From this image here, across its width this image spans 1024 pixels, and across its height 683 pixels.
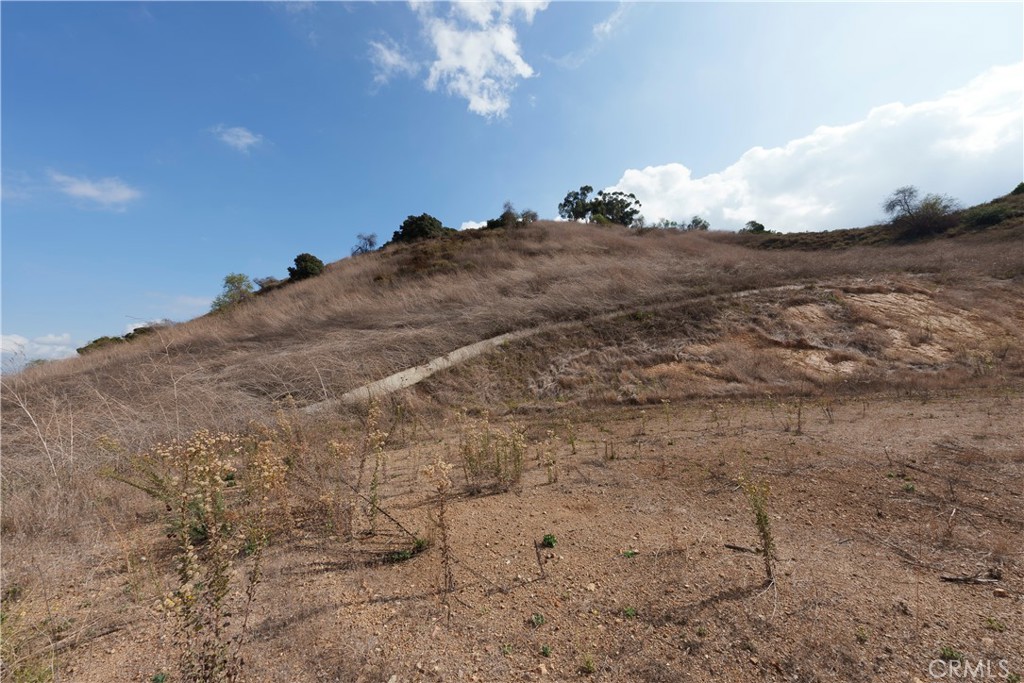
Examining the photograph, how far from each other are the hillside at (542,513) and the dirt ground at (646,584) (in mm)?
24

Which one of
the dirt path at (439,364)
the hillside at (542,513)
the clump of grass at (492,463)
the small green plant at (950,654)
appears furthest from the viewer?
the dirt path at (439,364)

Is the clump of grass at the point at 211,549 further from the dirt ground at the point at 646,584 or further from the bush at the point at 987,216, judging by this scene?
the bush at the point at 987,216

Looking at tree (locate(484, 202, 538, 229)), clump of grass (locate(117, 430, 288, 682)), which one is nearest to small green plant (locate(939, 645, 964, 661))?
clump of grass (locate(117, 430, 288, 682))

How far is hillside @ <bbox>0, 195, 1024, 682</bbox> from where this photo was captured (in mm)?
2723

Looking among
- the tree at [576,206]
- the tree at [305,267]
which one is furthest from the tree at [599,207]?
the tree at [305,267]

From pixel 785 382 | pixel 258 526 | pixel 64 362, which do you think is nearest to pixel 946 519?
pixel 258 526

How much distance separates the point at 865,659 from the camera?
2477 millimetres

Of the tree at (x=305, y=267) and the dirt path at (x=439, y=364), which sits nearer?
the dirt path at (x=439, y=364)

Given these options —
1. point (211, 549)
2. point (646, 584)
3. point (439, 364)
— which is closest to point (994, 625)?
point (646, 584)

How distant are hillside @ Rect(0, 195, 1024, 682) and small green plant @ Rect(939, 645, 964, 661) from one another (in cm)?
4

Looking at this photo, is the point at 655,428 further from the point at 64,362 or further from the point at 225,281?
the point at 225,281

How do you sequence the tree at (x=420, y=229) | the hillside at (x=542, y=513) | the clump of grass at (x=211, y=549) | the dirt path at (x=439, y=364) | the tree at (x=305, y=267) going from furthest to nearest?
the tree at (x=420, y=229) → the tree at (x=305, y=267) → the dirt path at (x=439, y=364) → the hillside at (x=542, y=513) → the clump of grass at (x=211, y=549)

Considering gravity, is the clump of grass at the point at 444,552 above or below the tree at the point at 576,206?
below

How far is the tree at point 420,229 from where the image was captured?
3616 centimetres
